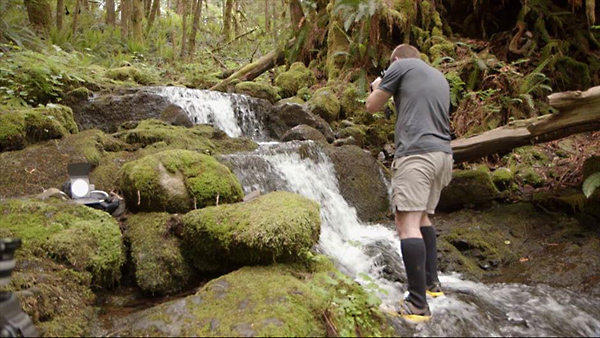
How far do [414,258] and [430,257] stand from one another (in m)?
0.62

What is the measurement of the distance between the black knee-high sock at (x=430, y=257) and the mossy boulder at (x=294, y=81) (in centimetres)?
866

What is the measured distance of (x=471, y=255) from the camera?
17.0ft

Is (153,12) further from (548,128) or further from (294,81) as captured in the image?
(548,128)

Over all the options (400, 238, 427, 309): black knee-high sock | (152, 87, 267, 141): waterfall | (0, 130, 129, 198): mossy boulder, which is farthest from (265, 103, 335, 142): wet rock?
(400, 238, 427, 309): black knee-high sock

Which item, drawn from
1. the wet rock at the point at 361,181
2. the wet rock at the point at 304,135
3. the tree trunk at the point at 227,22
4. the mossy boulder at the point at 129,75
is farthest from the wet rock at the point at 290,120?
the tree trunk at the point at 227,22

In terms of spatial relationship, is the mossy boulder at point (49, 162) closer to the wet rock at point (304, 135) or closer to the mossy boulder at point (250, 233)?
the mossy boulder at point (250, 233)

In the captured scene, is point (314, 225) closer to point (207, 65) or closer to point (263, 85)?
point (263, 85)

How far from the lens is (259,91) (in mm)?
11023

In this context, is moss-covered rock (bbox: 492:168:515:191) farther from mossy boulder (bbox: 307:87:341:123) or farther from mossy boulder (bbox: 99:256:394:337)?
mossy boulder (bbox: 99:256:394:337)

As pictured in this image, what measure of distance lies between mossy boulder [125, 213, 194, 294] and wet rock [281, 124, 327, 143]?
472 cm

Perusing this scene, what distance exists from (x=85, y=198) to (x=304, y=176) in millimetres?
3460

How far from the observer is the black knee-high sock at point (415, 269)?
10.2ft

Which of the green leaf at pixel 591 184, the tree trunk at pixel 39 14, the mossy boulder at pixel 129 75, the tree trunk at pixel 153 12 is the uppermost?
the tree trunk at pixel 153 12

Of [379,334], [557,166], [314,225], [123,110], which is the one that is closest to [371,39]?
[557,166]
